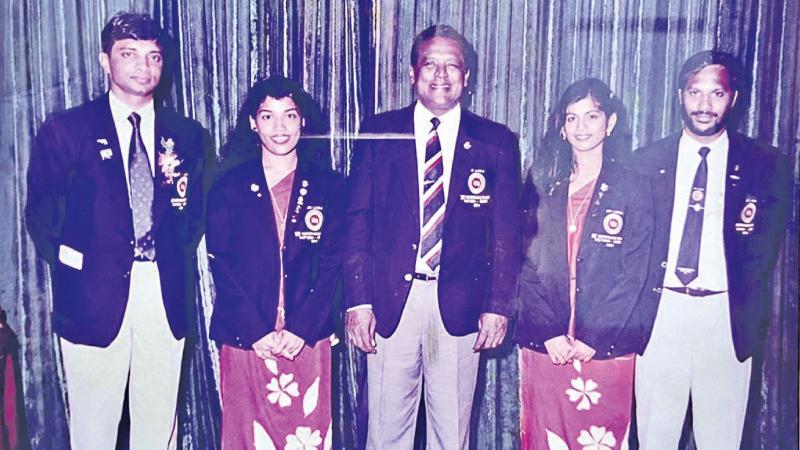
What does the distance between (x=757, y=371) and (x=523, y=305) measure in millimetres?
661

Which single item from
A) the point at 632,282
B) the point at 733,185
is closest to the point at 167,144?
the point at 632,282

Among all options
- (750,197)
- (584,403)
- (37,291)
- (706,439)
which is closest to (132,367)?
(37,291)

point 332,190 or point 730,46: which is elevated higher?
point 730,46

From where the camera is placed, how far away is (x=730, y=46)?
2.06 meters

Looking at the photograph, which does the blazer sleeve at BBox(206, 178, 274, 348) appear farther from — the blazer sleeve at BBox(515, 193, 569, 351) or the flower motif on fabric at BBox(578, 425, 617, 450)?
the flower motif on fabric at BBox(578, 425, 617, 450)

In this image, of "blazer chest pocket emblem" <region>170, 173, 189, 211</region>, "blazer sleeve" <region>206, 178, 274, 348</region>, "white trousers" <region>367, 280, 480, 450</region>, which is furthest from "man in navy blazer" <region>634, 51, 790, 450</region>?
"blazer chest pocket emblem" <region>170, 173, 189, 211</region>

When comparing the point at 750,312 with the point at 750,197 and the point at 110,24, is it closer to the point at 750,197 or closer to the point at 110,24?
the point at 750,197

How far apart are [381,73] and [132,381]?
1.07 m

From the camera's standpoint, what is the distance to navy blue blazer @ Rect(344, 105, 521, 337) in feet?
6.82

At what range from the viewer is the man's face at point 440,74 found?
2070 millimetres

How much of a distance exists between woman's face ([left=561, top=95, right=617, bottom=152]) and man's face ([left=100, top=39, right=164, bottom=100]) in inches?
42.8

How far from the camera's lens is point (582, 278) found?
210 centimetres

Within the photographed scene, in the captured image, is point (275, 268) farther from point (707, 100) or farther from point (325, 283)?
point (707, 100)

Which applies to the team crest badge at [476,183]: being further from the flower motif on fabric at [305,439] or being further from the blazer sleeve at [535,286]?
the flower motif on fabric at [305,439]
